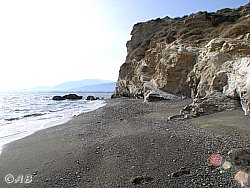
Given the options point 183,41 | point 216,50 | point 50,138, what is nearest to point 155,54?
point 183,41

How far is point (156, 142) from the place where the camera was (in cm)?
848

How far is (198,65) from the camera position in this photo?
901 inches

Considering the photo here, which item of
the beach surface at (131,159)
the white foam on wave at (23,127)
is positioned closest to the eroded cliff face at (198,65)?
the beach surface at (131,159)

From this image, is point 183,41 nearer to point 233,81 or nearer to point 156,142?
point 233,81

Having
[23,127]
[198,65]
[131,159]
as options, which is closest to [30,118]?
[23,127]

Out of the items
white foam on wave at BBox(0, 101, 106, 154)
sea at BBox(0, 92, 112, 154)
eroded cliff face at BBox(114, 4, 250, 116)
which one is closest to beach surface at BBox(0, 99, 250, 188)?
white foam on wave at BBox(0, 101, 106, 154)

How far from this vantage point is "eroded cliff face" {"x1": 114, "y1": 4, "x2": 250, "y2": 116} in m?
14.2

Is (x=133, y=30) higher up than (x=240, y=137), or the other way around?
(x=133, y=30)

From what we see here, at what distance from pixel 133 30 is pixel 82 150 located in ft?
192

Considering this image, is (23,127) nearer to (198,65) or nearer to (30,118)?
(30,118)

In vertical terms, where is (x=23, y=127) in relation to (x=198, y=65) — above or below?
below

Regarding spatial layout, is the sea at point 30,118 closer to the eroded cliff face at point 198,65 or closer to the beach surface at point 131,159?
the beach surface at point 131,159

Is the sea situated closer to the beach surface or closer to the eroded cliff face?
the beach surface

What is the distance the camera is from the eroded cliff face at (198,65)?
561 inches
